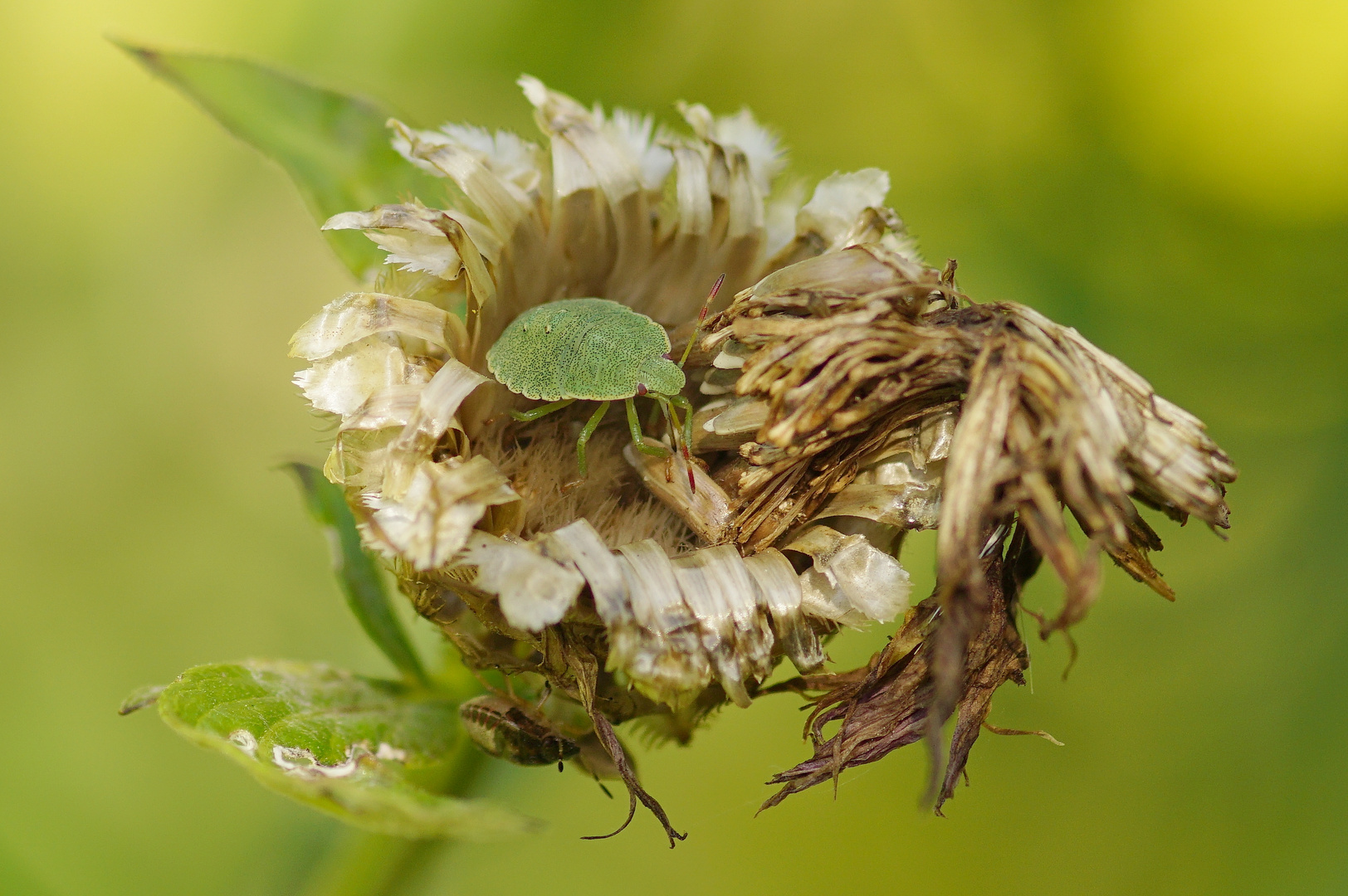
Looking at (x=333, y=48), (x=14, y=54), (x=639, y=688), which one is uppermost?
(x=333, y=48)

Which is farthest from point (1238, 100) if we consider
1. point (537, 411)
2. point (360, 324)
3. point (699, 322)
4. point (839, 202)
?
point (360, 324)

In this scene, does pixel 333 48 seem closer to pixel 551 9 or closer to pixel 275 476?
pixel 551 9

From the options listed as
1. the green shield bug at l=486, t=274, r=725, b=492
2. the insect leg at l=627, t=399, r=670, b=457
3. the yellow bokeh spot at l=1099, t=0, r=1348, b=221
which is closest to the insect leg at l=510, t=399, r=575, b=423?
the green shield bug at l=486, t=274, r=725, b=492

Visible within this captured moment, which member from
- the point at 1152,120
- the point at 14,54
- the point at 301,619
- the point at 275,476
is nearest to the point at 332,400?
the point at 301,619

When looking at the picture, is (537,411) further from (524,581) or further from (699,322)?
(524,581)

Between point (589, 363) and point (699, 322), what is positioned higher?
point (699, 322)

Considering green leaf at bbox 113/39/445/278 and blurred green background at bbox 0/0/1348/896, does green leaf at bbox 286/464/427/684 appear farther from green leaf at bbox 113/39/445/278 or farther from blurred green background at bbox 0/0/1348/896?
blurred green background at bbox 0/0/1348/896
